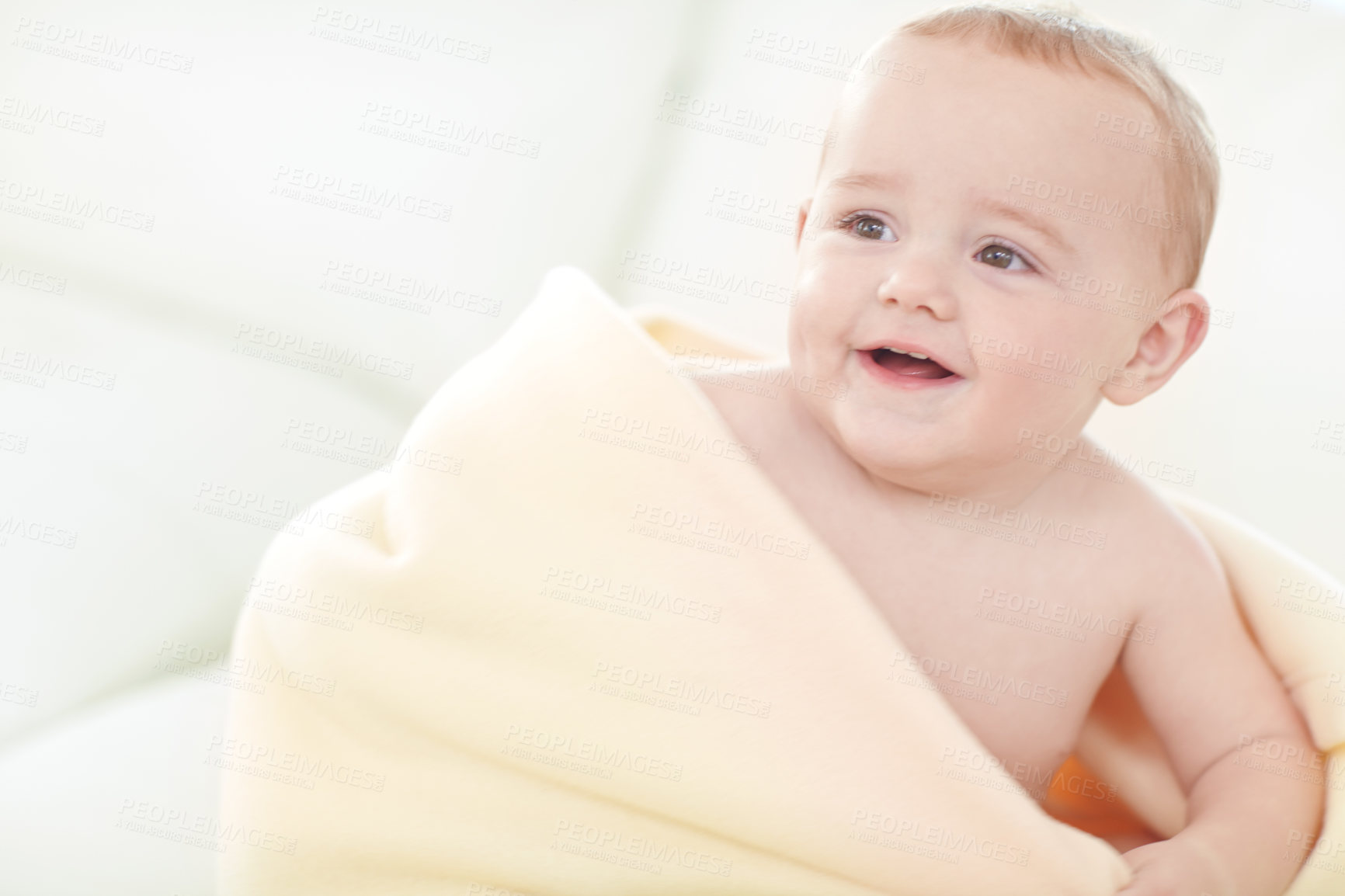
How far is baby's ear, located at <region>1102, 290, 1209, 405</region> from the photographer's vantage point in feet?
3.46

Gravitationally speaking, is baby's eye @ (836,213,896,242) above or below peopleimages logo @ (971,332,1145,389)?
above

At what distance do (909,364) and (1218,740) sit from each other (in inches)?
17.2

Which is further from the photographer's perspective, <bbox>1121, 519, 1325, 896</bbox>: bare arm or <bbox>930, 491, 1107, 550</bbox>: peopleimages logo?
<bbox>930, 491, 1107, 550</bbox>: peopleimages logo

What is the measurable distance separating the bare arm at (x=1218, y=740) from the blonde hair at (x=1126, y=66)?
0.29 meters

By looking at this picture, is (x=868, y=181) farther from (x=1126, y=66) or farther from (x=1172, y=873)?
(x=1172, y=873)

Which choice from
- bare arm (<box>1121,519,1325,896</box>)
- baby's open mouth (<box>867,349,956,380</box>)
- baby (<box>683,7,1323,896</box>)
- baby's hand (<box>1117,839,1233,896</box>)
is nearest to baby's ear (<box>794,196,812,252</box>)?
baby (<box>683,7,1323,896</box>)

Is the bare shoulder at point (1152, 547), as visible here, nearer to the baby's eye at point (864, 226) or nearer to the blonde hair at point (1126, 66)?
the blonde hair at point (1126, 66)

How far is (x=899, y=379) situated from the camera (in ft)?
3.14

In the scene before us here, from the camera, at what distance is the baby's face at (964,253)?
934mm

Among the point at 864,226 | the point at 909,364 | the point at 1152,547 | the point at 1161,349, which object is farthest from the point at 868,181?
the point at 1152,547

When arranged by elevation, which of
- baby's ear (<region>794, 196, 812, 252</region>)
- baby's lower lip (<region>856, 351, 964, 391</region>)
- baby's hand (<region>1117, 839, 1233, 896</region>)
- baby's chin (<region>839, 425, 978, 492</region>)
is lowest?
baby's hand (<region>1117, 839, 1233, 896</region>)

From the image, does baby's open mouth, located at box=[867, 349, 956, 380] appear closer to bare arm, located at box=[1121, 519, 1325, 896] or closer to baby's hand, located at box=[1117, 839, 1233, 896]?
bare arm, located at box=[1121, 519, 1325, 896]

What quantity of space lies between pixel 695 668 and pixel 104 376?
35.5 inches

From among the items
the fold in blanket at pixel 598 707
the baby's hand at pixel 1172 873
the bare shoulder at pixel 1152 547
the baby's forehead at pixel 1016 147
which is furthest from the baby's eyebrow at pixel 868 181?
the baby's hand at pixel 1172 873
